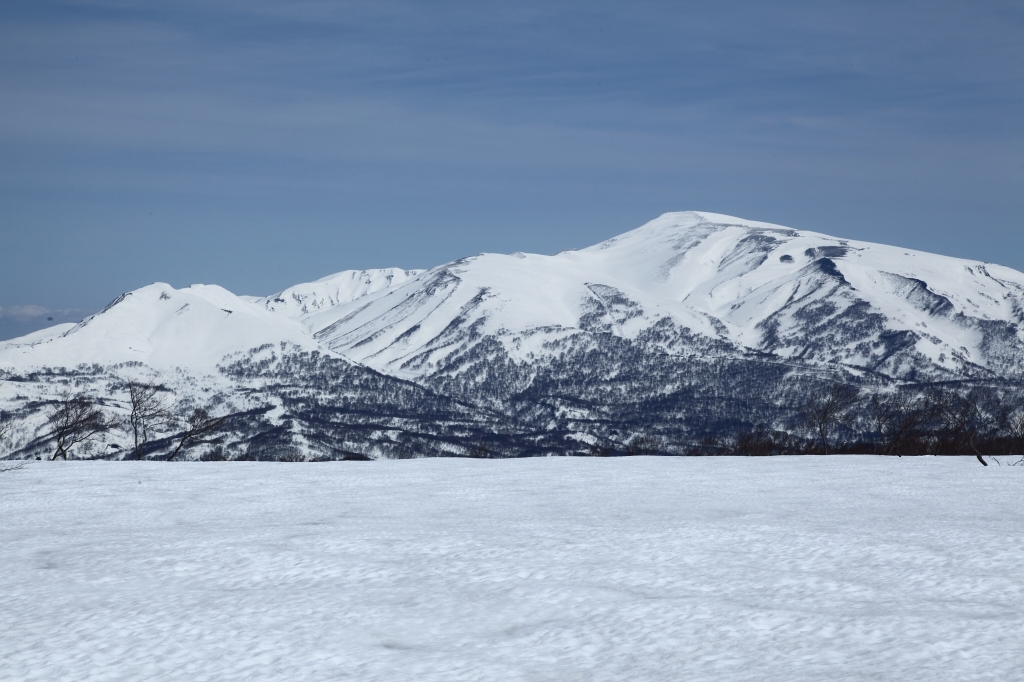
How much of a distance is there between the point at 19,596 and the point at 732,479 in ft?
78.7

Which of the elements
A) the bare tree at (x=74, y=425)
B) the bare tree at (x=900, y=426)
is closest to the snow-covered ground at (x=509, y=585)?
the bare tree at (x=74, y=425)

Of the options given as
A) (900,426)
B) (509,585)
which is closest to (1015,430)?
(900,426)

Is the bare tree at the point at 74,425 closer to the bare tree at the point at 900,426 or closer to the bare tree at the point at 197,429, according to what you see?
the bare tree at the point at 197,429

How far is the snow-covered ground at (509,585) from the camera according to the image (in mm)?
12656

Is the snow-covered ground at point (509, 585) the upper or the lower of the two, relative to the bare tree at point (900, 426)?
upper

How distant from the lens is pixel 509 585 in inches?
656

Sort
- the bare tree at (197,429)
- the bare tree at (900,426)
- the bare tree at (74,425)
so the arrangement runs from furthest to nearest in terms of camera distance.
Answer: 1. the bare tree at (197,429)
2. the bare tree at (900,426)
3. the bare tree at (74,425)

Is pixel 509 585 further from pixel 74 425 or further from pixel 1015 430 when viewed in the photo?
pixel 1015 430

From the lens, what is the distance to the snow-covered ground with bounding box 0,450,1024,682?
12.7 m

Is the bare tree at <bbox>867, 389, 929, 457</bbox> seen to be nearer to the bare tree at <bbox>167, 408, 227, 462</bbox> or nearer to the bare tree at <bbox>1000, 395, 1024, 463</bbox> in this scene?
the bare tree at <bbox>1000, 395, 1024, 463</bbox>

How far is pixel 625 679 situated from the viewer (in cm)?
1195

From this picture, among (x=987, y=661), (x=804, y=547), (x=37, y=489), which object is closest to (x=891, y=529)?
(x=804, y=547)

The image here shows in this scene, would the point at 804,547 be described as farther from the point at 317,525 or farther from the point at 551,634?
the point at 317,525

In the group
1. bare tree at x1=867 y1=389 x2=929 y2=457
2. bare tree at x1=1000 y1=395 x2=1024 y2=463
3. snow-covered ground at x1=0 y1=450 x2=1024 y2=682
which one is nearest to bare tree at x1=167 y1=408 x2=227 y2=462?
snow-covered ground at x1=0 y1=450 x2=1024 y2=682
